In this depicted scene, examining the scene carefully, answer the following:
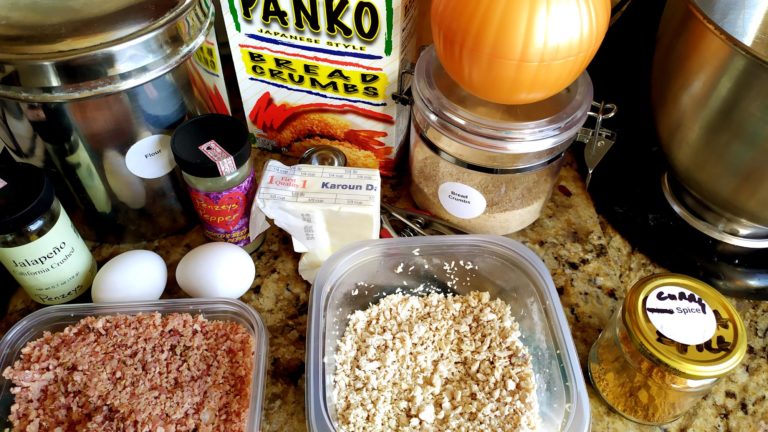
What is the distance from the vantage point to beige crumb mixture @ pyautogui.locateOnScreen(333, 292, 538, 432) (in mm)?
640

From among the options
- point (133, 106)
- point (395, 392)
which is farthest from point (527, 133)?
point (133, 106)

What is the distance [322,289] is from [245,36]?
0.36m

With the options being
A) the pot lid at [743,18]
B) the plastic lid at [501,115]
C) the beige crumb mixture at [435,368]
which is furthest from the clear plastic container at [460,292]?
the pot lid at [743,18]

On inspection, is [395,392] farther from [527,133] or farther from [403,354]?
[527,133]

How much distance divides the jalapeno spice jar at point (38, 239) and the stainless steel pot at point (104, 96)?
5cm

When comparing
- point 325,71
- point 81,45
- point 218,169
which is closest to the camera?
point 81,45

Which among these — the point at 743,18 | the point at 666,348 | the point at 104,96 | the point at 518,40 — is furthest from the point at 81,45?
the point at 743,18

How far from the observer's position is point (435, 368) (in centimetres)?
69

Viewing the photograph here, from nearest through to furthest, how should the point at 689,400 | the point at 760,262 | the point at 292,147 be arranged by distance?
1. the point at 689,400
2. the point at 760,262
3. the point at 292,147

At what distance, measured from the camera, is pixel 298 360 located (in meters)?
0.72

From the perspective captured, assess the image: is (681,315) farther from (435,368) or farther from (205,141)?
(205,141)

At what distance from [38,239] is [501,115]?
0.56 meters

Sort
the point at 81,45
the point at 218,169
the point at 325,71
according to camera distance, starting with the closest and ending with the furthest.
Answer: the point at 81,45, the point at 218,169, the point at 325,71

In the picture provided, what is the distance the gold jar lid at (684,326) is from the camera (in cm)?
56
